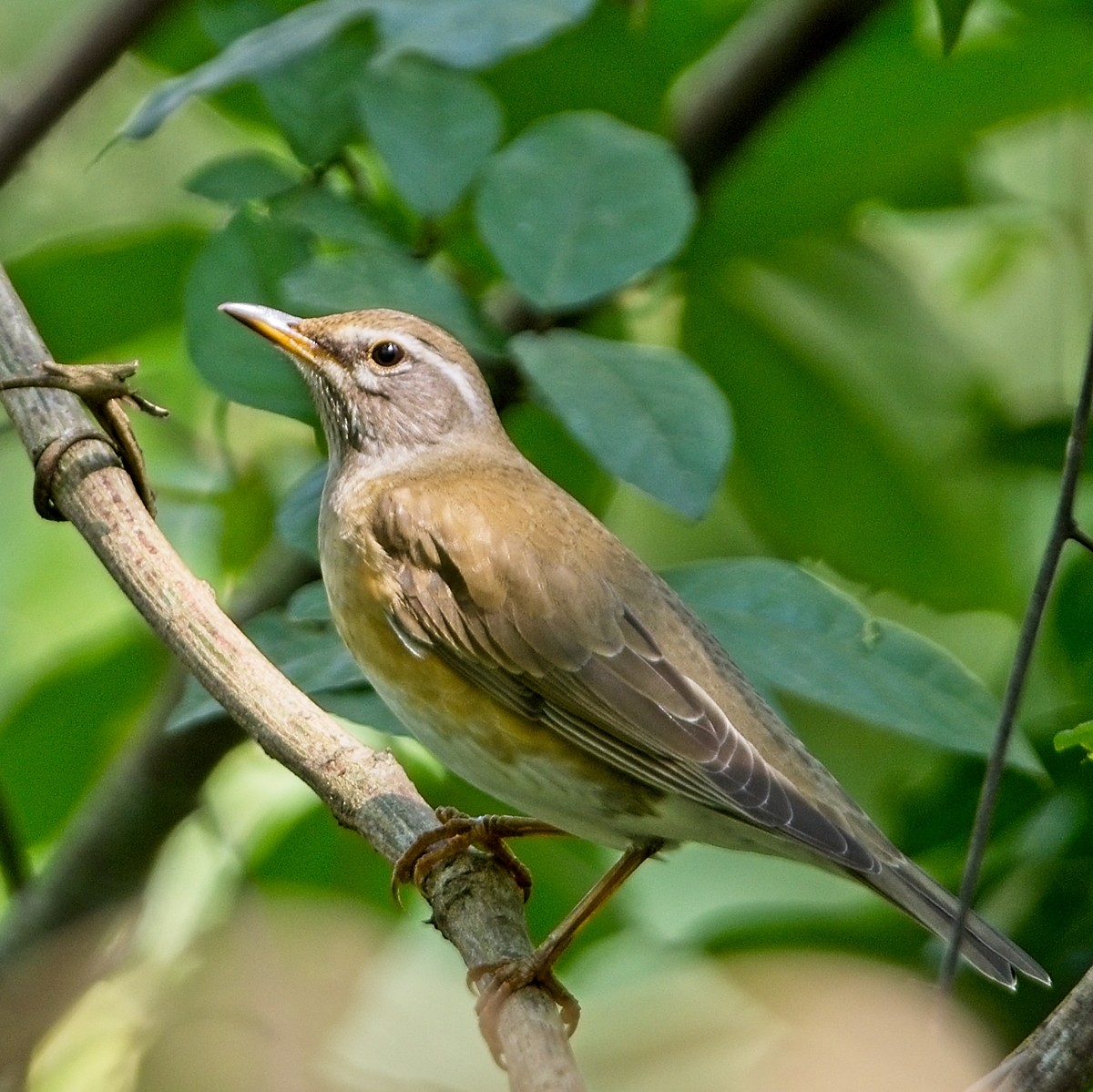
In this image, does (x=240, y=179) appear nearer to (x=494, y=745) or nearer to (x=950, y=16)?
(x=494, y=745)

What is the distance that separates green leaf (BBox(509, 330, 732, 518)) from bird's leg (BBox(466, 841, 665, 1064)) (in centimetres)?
94

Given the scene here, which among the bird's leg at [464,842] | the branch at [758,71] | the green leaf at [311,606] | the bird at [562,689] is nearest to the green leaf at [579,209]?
the bird at [562,689]

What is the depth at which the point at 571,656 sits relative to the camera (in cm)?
398

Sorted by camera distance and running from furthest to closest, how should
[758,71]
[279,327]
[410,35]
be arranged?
1. [758,71]
2. [279,327]
3. [410,35]

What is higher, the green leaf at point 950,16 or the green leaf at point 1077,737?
the green leaf at point 950,16

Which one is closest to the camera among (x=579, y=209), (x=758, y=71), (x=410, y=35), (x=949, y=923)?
(x=949, y=923)

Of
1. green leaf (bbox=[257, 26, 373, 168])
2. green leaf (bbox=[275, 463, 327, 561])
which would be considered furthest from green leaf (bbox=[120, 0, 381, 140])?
green leaf (bbox=[275, 463, 327, 561])

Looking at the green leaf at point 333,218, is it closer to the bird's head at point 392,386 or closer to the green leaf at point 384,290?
the green leaf at point 384,290

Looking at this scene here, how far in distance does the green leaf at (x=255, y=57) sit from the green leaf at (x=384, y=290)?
0.44 m

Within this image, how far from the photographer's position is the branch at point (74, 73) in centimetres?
478

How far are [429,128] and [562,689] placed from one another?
138 centimetres

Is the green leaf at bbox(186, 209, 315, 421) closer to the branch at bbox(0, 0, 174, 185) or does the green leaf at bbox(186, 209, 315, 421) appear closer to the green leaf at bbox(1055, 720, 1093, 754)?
the branch at bbox(0, 0, 174, 185)

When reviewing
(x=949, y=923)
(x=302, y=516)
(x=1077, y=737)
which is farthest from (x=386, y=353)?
(x=1077, y=737)

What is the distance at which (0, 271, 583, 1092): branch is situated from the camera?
335 centimetres
